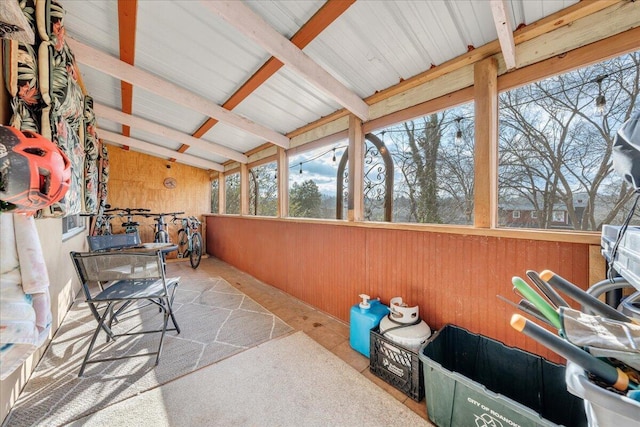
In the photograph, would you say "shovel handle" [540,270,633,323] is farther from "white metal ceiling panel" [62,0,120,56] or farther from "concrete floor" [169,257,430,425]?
"white metal ceiling panel" [62,0,120,56]

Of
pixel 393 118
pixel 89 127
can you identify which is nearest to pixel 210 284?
pixel 89 127

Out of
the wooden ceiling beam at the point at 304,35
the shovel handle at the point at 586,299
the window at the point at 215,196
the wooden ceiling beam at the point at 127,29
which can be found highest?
the wooden ceiling beam at the point at 127,29

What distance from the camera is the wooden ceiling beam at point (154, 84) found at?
225 centimetres

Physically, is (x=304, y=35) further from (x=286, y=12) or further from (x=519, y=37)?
(x=519, y=37)

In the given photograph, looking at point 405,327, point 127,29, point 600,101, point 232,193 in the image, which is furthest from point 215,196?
point 600,101

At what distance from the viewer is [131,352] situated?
2055 mm

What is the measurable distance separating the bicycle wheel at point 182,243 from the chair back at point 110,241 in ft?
8.43

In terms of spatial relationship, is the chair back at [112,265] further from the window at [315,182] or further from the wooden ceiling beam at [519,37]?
the wooden ceiling beam at [519,37]

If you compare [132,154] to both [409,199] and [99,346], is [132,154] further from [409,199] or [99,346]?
[409,199]

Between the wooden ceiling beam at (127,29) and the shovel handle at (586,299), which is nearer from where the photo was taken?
the shovel handle at (586,299)

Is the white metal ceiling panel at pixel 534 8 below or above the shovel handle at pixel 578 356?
above

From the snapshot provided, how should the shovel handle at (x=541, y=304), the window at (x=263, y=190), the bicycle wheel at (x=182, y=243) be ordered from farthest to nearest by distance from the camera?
the bicycle wheel at (x=182, y=243) < the window at (x=263, y=190) < the shovel handle at (x=541, y=304)

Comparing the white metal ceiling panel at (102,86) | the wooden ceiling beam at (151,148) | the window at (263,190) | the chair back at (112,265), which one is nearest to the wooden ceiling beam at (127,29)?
the white metal ceiling panel at (102,86)

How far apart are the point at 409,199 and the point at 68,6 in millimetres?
3156
